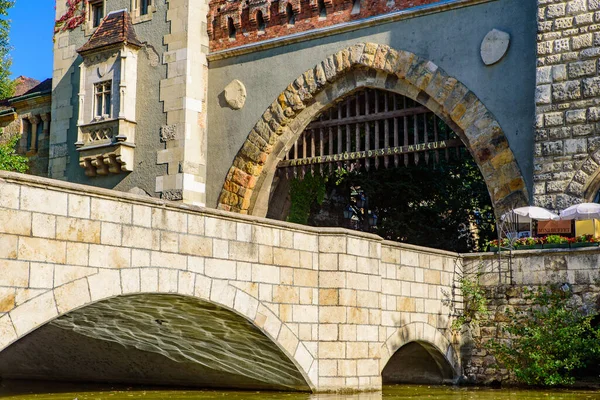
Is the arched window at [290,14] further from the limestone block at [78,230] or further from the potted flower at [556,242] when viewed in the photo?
the limestone block at [78,230]

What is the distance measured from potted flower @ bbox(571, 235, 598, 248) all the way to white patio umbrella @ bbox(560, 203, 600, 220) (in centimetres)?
31

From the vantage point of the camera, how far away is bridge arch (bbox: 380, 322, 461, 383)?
13172mm

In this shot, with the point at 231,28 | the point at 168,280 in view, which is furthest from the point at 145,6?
the point at 168,280

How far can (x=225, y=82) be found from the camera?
19219 millimetres

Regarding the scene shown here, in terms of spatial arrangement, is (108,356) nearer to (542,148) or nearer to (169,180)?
(169,180)

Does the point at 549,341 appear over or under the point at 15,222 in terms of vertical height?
under

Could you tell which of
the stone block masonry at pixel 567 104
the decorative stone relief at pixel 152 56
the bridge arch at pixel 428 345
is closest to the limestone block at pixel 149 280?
the bridge arch at pixel 428 345

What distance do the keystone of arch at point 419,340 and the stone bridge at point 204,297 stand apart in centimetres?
3

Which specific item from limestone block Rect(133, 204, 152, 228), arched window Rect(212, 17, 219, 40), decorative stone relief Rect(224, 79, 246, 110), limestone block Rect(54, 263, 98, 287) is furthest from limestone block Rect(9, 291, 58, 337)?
arched window Rect(212, 17, 219, 40)

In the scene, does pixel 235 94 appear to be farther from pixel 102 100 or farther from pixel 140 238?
pixel 140 238

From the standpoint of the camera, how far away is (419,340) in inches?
540

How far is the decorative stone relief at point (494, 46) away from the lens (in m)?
15.8

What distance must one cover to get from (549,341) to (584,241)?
1537 mm

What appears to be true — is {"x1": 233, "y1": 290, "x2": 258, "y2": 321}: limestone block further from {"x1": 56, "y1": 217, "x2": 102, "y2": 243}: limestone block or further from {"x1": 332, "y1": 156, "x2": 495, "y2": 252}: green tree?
{"x1": 332, "y1": 156, "x2": 495, "y2": 252}: green tree
